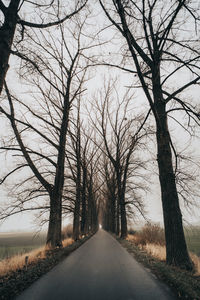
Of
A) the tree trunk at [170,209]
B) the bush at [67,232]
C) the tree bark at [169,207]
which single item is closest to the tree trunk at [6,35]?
the tree bark at [169,207]

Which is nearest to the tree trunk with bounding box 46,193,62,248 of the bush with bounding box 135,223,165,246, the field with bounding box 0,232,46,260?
the field with bounding box 0,232,46,260

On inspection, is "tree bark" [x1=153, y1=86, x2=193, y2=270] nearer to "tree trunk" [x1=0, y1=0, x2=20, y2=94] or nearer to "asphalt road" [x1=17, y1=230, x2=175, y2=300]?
"asphalt road" [x1=17, y1=230, x2=175, y2=300]

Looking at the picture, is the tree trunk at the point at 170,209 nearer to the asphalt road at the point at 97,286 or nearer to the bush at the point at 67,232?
the asphalt road at the point at 97,286

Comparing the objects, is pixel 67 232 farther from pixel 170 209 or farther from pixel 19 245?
pixel 170 209

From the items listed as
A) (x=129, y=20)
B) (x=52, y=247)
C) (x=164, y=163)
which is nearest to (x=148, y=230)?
(x=52, y=247)

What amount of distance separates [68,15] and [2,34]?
7.12ft

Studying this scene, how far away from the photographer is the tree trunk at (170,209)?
4.75m

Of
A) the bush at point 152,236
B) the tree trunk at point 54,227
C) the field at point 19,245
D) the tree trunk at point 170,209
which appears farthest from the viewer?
the bush at point 152,236

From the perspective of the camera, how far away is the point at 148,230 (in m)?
11.2

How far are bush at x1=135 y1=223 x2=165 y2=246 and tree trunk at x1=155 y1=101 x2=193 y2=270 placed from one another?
18.2 ft

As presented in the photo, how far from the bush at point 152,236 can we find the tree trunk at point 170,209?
5544 millimetres

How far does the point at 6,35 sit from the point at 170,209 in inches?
238

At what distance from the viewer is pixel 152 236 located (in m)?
10.6

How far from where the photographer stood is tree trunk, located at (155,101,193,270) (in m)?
4.75
